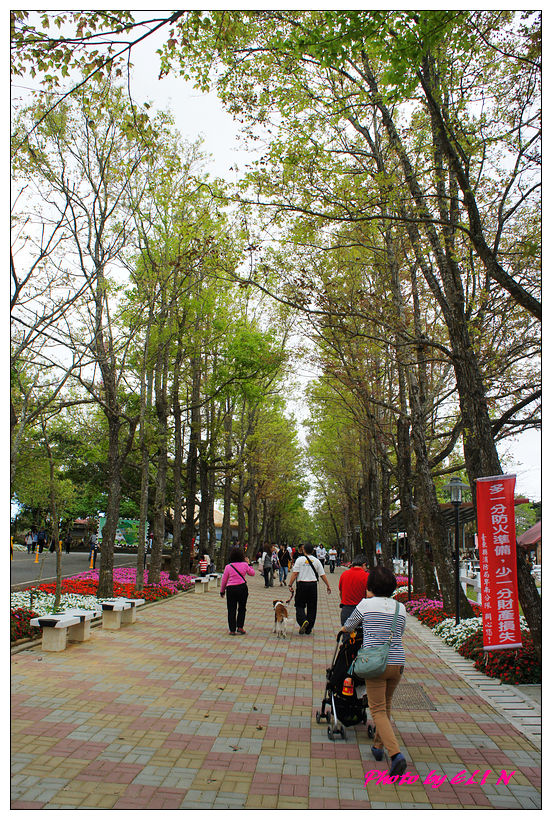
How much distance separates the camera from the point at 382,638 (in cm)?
478

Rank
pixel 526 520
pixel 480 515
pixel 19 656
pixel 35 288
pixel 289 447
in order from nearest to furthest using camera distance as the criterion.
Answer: pixel 480 515
pixel 19 656
pixel 35 288
pixel 289 447
pixel 526 520

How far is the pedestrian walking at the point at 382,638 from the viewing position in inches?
185

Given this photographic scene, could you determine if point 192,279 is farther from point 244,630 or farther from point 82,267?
point 244,630

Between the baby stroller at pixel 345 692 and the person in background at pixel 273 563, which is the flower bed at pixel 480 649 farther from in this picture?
the person in background at pixel 273 563

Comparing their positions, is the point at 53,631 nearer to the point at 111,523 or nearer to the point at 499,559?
the point at 111,523

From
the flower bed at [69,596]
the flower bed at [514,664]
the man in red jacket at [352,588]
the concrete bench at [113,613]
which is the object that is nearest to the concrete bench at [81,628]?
the flower bed at [69,596]

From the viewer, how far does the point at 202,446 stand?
23.5 m

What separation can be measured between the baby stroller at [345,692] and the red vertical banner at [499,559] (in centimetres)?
220

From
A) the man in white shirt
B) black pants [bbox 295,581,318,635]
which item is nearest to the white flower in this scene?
the man in white shirt

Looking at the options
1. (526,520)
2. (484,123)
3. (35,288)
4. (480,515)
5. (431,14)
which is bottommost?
(526,520)

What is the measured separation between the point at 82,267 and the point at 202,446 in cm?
1215

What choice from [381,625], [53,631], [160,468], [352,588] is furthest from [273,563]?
[381,625]

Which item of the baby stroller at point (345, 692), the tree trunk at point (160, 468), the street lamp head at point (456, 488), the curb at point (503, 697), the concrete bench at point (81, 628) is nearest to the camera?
the baby stroller at point (345, 692)

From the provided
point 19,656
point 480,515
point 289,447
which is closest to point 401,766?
point 480,515
